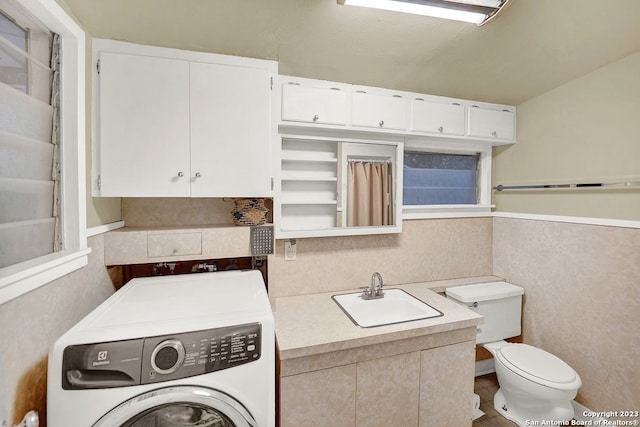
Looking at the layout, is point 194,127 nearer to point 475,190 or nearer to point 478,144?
point 478,144

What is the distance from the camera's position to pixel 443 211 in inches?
97.0

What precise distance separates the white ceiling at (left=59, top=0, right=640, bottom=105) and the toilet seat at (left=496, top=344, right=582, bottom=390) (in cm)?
193

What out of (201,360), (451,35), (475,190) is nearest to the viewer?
(201,360)

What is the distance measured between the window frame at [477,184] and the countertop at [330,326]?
0.71 m

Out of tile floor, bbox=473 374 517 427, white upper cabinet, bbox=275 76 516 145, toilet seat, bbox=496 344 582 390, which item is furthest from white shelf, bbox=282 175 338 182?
tile floor, bbox=473 374 517 427

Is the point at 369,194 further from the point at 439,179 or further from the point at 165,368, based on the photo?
the point at 165,368

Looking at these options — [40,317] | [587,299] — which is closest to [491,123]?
[587,299]

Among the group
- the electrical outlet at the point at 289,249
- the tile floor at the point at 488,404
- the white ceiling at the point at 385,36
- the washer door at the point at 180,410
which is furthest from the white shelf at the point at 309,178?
the tile floor at the point at 488,404

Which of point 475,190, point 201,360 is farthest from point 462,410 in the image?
point 475,190

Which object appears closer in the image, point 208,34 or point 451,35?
point 208,34

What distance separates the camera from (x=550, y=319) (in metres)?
2.17

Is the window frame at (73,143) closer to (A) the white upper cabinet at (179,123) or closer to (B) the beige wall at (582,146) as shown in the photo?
(A) the white upper cabinet at (179,123)

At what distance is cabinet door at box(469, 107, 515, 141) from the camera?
2.24 meters

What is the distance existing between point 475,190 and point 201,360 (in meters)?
2.59
